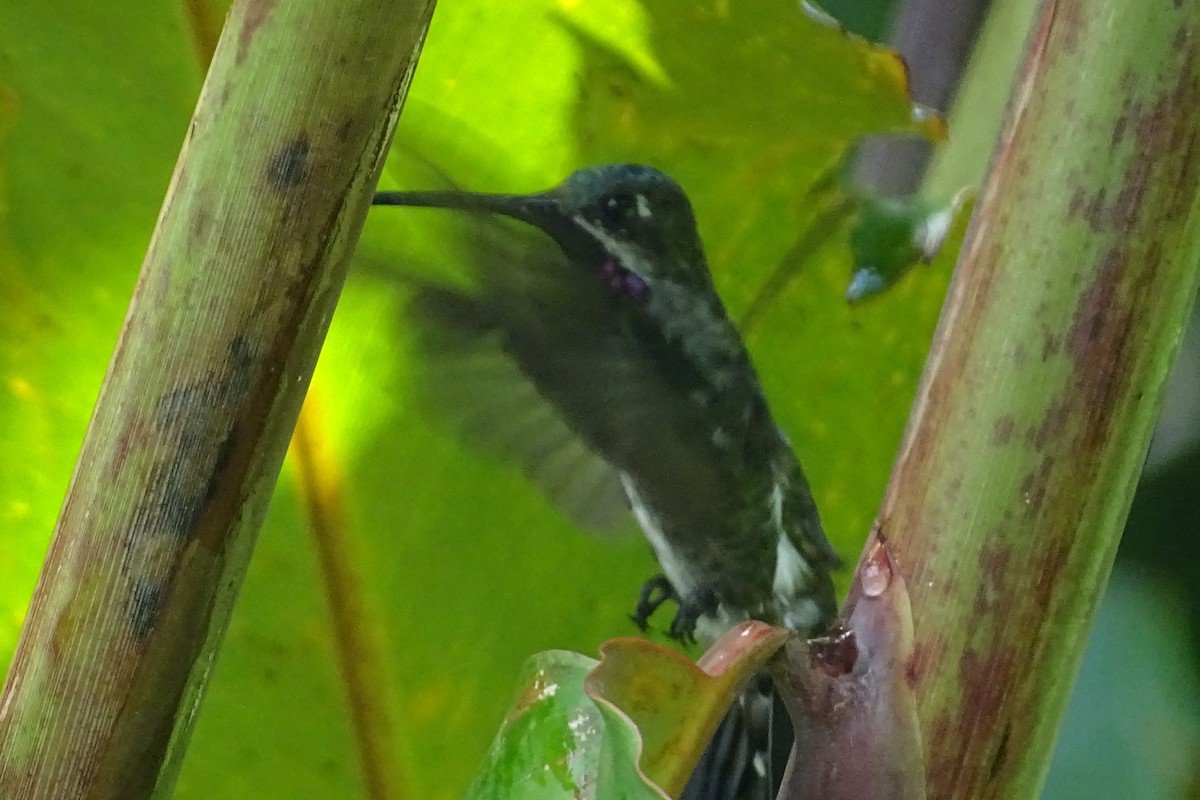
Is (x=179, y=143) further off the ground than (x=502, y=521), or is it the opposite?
(x=179, y=143)

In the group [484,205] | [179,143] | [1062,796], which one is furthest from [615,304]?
[1062,796]

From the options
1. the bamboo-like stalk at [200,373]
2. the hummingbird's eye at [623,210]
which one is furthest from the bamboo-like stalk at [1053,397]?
the hummingbird's eye at [623,210]

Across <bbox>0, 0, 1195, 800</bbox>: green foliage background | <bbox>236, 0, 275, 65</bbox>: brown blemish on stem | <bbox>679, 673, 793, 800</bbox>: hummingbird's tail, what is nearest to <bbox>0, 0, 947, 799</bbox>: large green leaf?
<bbox>0, 0, 1195, 800</bbox>: green foliage background

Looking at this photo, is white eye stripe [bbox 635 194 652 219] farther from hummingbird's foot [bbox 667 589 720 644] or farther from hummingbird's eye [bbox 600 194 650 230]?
hummingbird's foot [bbox 667 589 720 644]

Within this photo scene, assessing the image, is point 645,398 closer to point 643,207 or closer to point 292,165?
point 643,207

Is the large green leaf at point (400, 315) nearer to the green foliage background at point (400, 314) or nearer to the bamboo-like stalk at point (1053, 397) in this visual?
the green foliage background at point (400, 314)

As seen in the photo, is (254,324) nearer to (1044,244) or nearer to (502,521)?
(1044,244)

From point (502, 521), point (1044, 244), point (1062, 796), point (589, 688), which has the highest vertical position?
point (1044, 244)

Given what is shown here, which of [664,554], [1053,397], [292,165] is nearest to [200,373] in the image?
[292,165]
